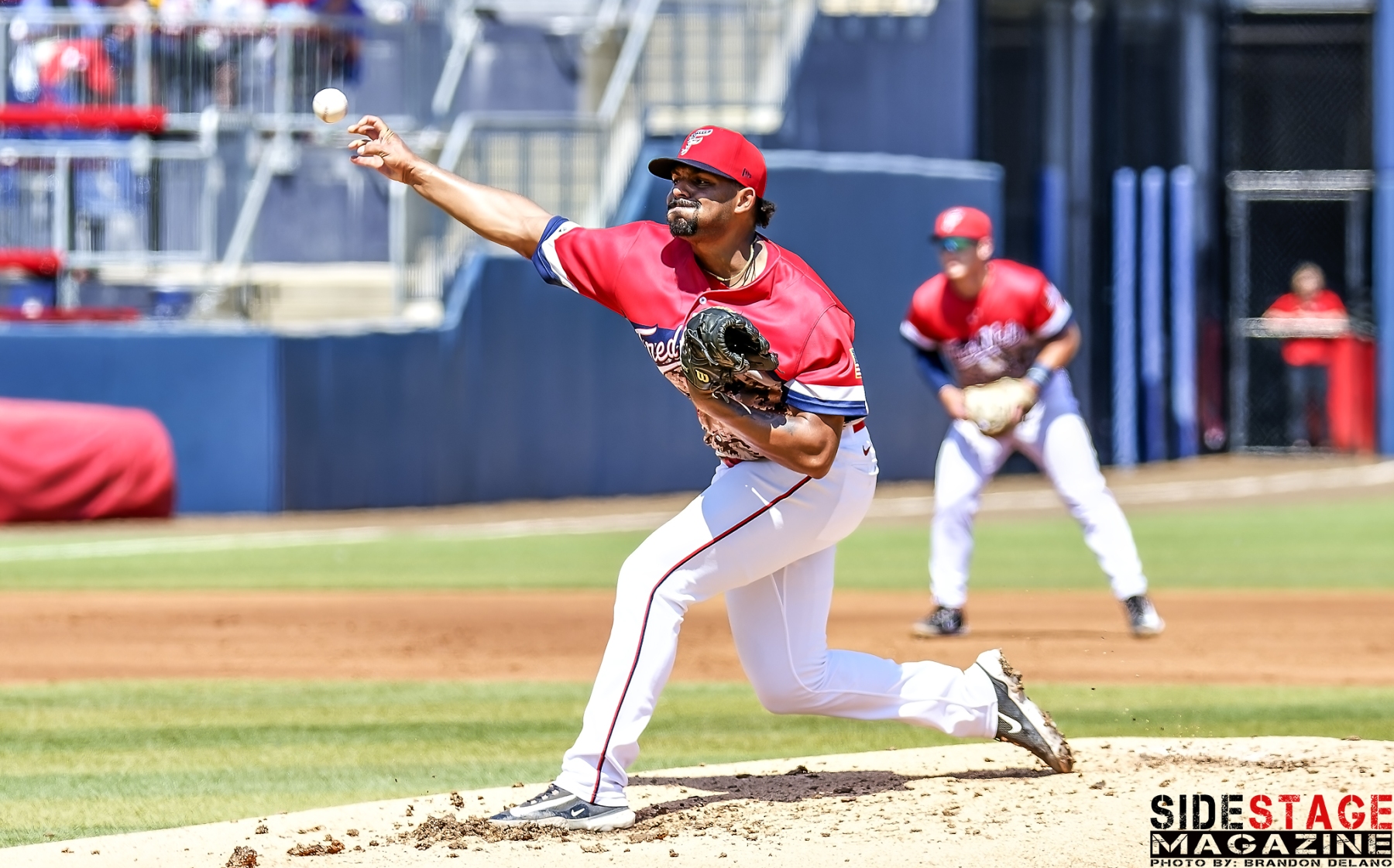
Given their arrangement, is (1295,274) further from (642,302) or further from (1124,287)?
(642,302)

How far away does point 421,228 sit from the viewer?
1816 cm

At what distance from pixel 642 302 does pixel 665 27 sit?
14019mm

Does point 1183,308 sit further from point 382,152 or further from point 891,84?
point 382,152

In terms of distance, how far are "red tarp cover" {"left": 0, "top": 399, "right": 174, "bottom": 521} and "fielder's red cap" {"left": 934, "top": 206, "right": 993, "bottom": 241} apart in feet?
27.3

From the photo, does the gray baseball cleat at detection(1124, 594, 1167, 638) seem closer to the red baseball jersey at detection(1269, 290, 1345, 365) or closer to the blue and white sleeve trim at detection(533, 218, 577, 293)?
the blue and white sleeve trim at detection(533, 218, 577, 293)

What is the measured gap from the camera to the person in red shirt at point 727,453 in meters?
5.32

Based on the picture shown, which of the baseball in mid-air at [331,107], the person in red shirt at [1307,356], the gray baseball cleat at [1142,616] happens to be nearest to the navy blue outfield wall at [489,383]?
the person in red shirt at [1307,356]

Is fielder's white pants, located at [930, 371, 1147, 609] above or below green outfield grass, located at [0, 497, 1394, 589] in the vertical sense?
above

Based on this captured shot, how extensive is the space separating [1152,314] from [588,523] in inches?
337

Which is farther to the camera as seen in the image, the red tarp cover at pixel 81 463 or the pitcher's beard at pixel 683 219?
the red tarp cover at pixel 81 463

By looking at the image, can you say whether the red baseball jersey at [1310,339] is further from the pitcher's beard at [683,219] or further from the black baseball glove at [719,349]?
the black baseball glove at [719,349]

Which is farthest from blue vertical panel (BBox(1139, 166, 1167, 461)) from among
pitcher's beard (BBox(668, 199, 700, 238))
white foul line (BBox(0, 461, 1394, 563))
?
pitcher's beard (BBox(668, 199, 700, 238))

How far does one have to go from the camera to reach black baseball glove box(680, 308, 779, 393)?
5035mm

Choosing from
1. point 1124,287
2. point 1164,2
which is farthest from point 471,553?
point 1164,2
